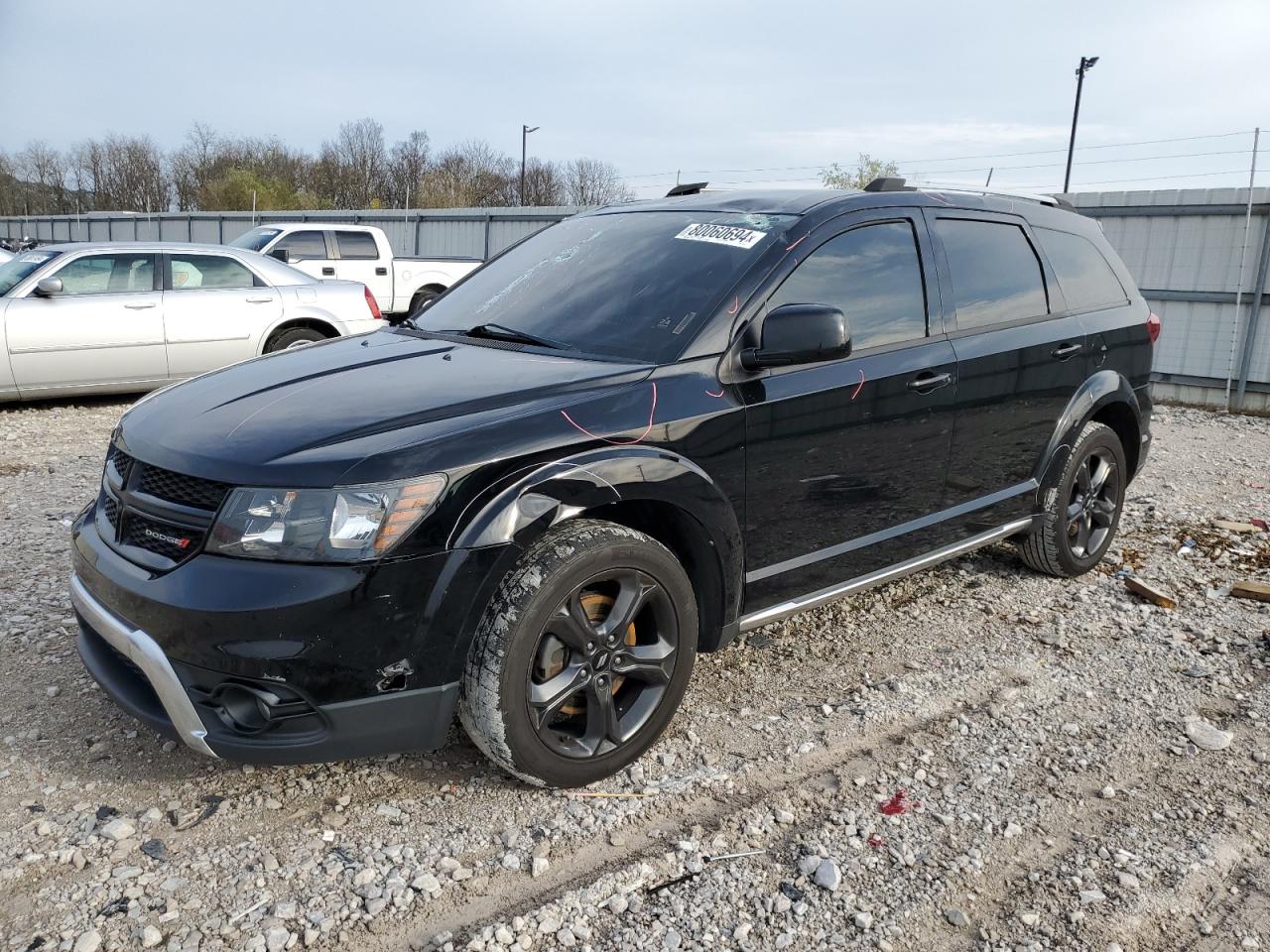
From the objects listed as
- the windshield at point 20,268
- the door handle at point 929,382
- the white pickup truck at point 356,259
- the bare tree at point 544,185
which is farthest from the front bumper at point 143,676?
the bare tree at point 544,185

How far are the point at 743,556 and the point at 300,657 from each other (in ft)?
4.81

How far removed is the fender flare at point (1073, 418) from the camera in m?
4.51

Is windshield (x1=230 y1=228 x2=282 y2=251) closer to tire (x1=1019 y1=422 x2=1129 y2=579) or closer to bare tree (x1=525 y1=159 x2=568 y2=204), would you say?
tire (x1=1019 y1=422 x2=1129 y2=579)

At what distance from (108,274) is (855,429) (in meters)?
8.01

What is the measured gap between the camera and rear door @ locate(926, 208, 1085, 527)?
3994mm

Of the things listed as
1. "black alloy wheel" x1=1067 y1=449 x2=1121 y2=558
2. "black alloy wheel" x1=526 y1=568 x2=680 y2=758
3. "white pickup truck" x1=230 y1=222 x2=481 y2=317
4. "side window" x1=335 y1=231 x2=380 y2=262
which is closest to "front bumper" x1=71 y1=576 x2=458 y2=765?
"black alloy wheel" x1=526 y1=568 x2=680 y2=758

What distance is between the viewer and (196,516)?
261 cm

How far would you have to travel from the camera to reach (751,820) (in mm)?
2875

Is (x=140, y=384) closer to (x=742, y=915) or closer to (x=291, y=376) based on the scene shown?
(x=291, y=376)

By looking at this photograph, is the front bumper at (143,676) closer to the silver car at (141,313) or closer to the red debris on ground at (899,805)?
the red debris on ground at (899,805)

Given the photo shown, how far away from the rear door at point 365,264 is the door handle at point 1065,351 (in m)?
12.5

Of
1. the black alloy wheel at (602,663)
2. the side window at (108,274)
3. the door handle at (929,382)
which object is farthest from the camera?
the side window at (108,274)

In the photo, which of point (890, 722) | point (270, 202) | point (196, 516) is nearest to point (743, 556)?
point (890, 722)

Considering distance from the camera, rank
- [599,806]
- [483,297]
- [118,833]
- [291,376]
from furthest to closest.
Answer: [483,297] < [291,376] < [599,806] < [118,833]
